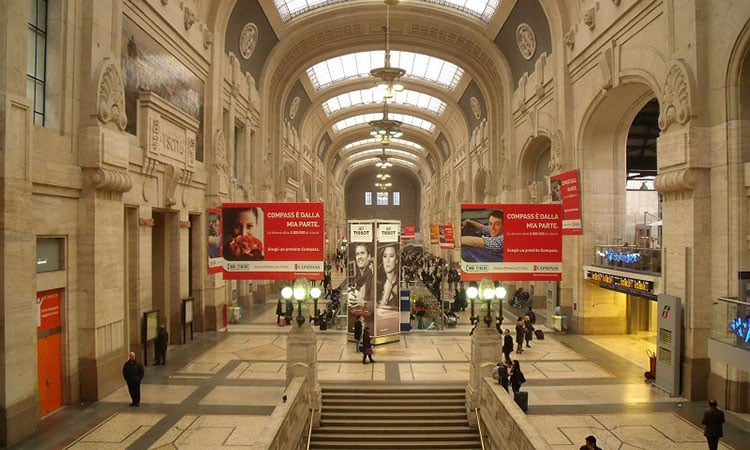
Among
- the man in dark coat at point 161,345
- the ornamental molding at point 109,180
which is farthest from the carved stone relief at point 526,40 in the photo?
the man in dark coat at point 161,345

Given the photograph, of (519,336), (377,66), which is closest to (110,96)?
(519,336)

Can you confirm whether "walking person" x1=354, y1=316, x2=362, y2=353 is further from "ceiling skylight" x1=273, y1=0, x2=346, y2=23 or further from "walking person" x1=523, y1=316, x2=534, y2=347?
"ceiling skylight" x1=273, y1=0, x2=346, y2=23

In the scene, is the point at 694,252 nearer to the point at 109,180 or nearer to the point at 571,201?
the point at 571,201

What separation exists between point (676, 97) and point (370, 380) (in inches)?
362

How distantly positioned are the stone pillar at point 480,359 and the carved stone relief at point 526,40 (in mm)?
14845

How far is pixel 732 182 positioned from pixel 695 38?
10.1ft

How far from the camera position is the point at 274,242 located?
430 inches

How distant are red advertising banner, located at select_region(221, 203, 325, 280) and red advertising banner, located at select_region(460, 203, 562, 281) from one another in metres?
3.07

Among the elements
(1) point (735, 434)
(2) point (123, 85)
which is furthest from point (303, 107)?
(1) point (735, 434)

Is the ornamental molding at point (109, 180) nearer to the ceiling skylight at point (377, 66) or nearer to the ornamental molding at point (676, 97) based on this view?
the ornamental molding at point (676, 97)

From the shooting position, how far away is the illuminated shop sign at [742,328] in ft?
28.1

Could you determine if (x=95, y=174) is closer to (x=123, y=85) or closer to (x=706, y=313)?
(x=123, y=85)

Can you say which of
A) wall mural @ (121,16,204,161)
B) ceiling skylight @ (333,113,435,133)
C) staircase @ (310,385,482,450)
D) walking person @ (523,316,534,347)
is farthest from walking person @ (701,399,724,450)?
ceiling skylight @ (333,113,435,133)

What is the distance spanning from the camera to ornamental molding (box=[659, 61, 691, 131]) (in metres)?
11.2
